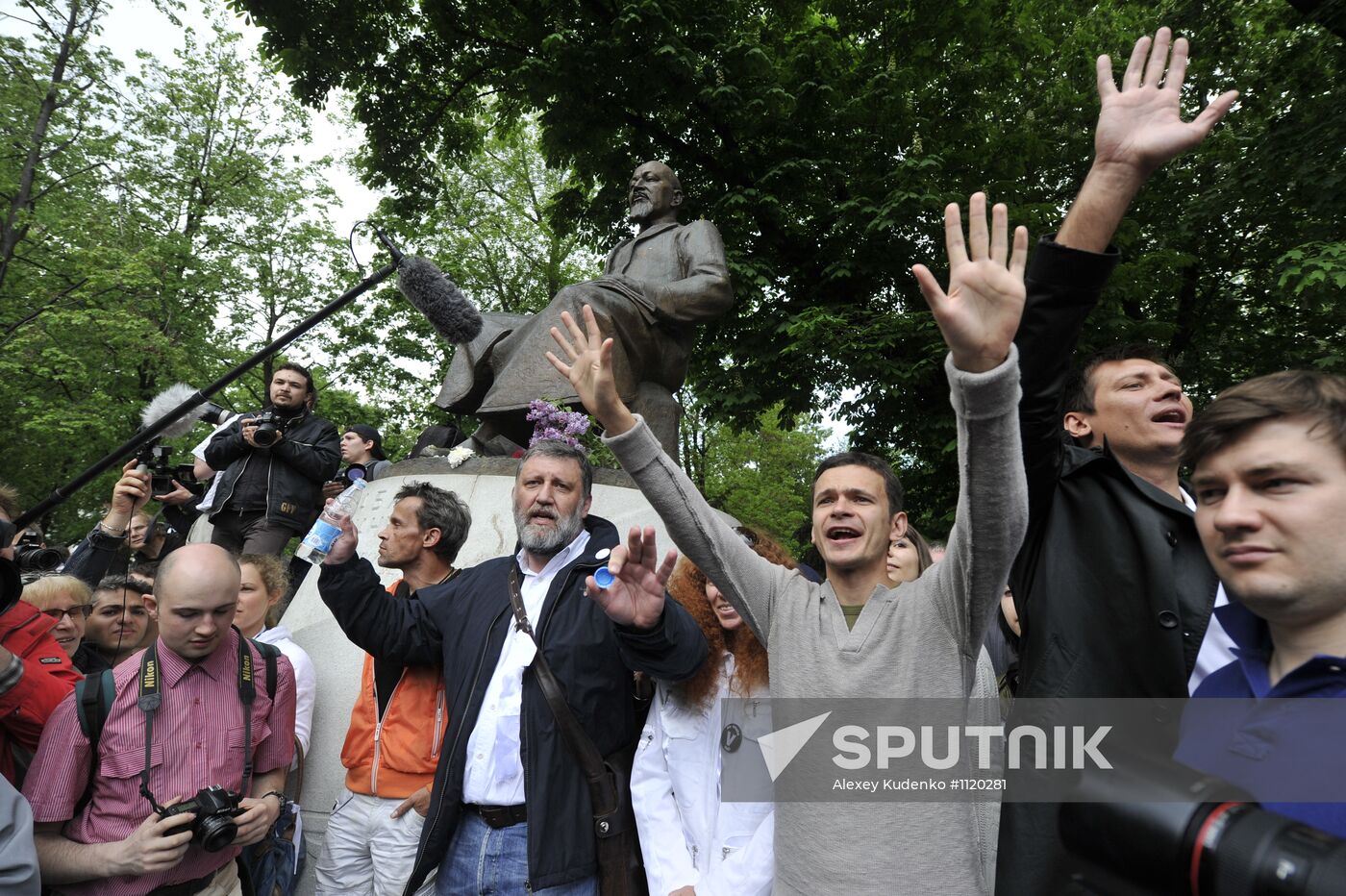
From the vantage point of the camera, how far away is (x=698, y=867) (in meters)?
2.36

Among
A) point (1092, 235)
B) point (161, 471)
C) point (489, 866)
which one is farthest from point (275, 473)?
point (1092, 235)

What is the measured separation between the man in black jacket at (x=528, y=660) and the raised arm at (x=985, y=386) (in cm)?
78

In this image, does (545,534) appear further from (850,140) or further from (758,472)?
(758,472)

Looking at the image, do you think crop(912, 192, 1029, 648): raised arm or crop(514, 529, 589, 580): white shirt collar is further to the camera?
crop(514, 529, 589, 580): white shirt collar

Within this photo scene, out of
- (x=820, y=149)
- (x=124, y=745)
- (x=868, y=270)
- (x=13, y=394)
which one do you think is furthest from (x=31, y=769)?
(x=13, y=394)

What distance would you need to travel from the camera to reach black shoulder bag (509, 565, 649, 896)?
241 cm

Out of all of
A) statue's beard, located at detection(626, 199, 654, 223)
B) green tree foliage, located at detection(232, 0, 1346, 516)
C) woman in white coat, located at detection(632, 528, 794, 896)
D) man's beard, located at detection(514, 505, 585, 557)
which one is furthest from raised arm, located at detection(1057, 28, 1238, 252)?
green tree foliage, located at detection(232, 0, 1346, 516)

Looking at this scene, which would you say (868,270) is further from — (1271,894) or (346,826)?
(1271,894)

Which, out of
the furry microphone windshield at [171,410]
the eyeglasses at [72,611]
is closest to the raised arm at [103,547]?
the eyeglasses at [72,611]

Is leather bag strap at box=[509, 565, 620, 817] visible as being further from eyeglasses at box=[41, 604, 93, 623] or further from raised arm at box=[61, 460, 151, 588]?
raised arm at box=[61, 460, 151, 588]

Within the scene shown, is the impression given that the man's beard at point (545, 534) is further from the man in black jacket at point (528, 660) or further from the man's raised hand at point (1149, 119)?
the man's raised hand at point (1149, 119)

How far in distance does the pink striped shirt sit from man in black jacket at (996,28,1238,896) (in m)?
2.17

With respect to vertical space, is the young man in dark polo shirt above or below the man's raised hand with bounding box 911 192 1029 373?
below

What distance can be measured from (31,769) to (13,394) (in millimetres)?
16148
